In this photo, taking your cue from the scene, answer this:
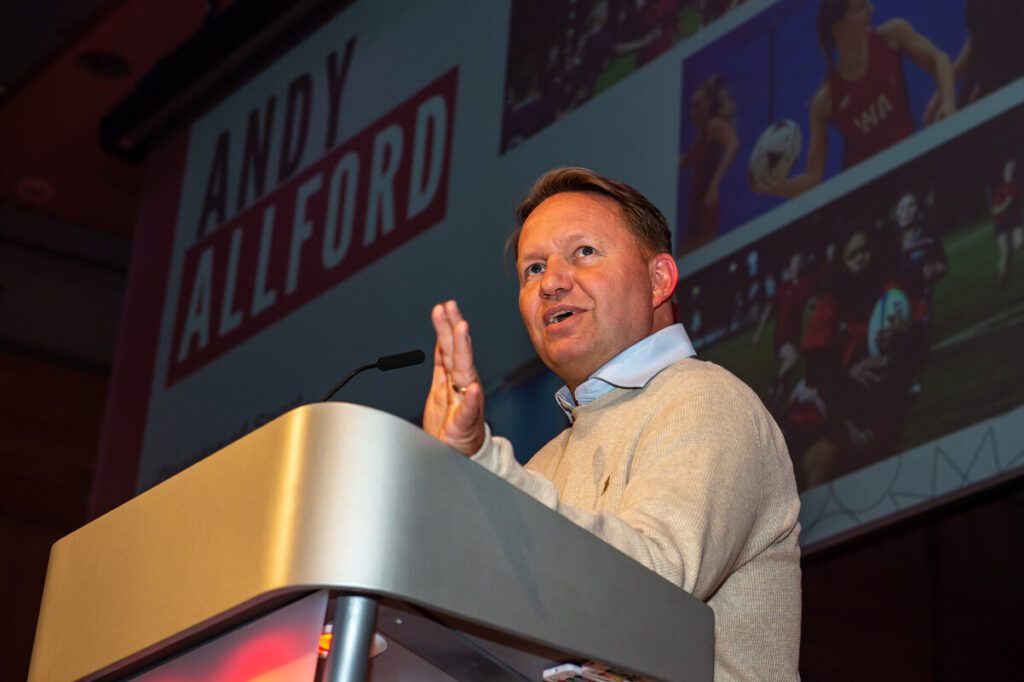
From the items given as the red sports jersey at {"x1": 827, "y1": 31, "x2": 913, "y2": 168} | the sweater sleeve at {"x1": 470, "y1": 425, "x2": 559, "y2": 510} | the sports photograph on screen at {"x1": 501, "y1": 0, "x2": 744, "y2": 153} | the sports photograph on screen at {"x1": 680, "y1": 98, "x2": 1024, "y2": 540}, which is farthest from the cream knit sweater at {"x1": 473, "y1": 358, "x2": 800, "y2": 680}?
the sports photograph on screen at {"x1": 501, "y1": 0, "x2": 744, "y2": 153}

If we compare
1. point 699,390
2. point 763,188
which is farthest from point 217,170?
point 699,390

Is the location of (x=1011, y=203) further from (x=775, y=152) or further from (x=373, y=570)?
(x=373, y=570)

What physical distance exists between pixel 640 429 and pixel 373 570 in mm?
660

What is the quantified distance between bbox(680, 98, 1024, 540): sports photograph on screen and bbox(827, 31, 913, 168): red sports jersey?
8cm

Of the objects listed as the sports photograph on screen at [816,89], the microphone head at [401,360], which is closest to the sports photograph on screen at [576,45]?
the sports photograph on screen at [816,89]

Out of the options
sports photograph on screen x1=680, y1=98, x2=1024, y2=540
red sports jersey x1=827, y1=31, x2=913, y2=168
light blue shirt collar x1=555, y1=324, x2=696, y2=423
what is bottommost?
light blue shirt collar x1=555, y1=324, x2=696, y2=423

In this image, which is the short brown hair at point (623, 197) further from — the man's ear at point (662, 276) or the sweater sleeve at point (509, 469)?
the sweater sleeve at point (509, 469)

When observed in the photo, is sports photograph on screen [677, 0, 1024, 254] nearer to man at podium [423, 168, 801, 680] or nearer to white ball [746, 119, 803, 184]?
white ball [746, 119, 803, 184]

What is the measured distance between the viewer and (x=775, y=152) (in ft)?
9.72

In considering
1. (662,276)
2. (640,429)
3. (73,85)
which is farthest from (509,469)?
(73,85)

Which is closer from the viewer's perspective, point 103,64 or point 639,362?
point 639,362

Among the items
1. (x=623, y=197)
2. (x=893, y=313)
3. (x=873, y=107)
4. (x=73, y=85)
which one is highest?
(x=73, y=85)

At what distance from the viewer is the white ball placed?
2.92 metres

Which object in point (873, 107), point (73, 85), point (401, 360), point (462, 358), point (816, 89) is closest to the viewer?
point (462, 358)
